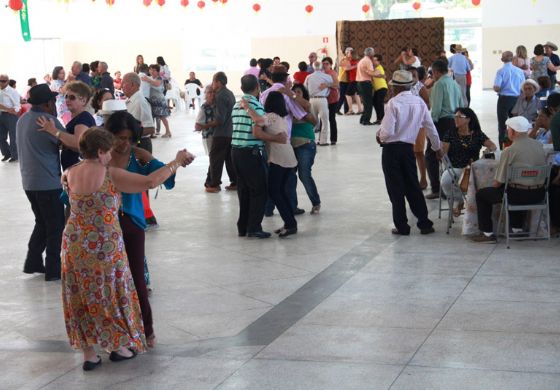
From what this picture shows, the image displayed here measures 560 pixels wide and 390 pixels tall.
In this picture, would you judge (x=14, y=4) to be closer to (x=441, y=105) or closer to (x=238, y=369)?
(x=441, y=105)

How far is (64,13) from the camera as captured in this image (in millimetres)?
32906

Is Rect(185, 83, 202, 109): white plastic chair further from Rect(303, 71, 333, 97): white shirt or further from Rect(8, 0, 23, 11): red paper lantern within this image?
Rect(303, 71, 333, 97): white shirt

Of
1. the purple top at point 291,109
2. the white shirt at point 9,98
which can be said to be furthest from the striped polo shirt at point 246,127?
the white shirt at point 9,98

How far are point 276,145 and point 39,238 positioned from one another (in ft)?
7.23

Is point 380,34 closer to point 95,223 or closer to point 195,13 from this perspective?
point 195,13

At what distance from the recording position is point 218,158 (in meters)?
10.8

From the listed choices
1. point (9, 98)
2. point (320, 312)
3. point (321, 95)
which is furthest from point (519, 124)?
point (9, 98)

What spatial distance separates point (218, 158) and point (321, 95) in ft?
16.4

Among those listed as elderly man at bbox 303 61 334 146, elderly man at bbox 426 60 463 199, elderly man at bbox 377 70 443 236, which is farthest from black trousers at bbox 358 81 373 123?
elderly man at bbox 377 70 443 236

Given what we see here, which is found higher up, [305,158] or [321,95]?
[321,95]

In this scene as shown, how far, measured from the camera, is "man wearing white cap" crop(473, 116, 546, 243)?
7.51 metres

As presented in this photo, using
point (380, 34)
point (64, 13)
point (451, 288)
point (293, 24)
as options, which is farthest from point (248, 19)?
point (451, 288)

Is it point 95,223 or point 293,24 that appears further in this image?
point 293,24

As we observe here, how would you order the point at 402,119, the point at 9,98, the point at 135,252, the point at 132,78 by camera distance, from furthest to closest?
the point at 9,98 < the point at 132,78 < the point at 402,119 < the point at 135,252
